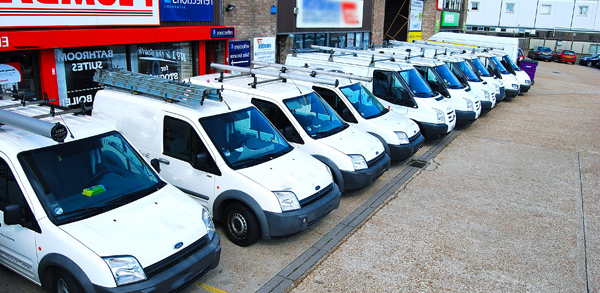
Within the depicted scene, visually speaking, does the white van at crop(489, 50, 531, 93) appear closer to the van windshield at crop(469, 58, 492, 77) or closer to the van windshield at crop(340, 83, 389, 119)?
the van windshield at crop(469, 58, 492, 77)

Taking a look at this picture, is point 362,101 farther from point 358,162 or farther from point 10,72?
point 10,72

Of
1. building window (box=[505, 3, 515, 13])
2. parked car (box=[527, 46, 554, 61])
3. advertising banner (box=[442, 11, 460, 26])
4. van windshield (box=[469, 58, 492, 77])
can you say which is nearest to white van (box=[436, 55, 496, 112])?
van windshield (box=[469, 58, 492, 77])

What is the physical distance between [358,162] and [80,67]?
6491 mm

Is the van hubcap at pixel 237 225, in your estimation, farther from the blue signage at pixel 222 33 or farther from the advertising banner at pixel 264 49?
the advertising banner at pixel 264 49

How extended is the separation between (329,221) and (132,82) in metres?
3.67

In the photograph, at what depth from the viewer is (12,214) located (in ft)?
14.8

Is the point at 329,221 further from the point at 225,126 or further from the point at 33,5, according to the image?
the point at 33,5

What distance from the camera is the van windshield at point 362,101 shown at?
10094mm

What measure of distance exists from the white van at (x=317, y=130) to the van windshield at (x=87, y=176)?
281 cm

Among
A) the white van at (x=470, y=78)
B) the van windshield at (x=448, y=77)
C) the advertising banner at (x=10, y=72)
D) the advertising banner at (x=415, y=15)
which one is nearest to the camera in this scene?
the advertising banner at (x=10, y=72)

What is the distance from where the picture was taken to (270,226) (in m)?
6.14

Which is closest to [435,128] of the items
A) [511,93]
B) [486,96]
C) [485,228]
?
[485,228]

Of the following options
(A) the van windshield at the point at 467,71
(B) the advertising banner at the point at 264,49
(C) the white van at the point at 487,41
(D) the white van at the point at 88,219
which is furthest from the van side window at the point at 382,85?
(C) the white van at the point at 487,41

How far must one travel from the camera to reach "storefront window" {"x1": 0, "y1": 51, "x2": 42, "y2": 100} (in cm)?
902
